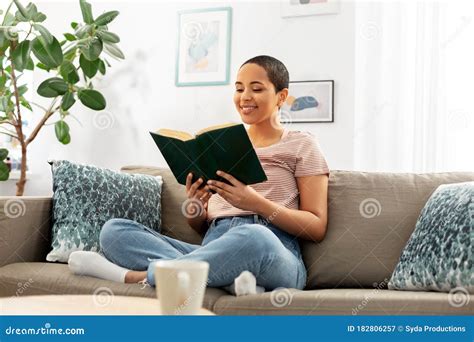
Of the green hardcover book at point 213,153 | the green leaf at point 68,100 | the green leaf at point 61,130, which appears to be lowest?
the green hardcover book at point 213,153

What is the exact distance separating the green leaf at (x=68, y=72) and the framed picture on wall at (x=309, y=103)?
1.03 meters

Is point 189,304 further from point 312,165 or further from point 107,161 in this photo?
point 107,161

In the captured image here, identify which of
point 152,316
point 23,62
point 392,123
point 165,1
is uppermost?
point 165,1

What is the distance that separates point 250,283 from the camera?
1750 millimetres

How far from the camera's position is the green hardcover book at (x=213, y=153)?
5.79 feet

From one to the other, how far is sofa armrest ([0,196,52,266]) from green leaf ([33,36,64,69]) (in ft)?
2.72

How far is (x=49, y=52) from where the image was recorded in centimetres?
286

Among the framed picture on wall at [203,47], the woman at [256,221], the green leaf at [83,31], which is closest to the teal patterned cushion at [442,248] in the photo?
the woman at [256,221]

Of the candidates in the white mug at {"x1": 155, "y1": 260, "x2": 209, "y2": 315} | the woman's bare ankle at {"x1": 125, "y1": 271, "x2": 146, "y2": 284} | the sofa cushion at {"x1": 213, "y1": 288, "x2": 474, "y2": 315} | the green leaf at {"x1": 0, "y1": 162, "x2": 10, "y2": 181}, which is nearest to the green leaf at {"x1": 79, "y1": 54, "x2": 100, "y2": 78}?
the green leaf at {"x1": 0, "y1": 162, "x2": 10, "y2": 181}

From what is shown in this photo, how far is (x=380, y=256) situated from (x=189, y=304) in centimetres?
129

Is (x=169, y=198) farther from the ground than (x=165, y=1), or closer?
closer

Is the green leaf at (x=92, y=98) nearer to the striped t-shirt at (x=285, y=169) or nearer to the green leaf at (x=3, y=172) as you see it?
the green leaf at (x=3, y=172)

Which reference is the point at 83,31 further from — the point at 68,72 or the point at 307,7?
the point at 307,7

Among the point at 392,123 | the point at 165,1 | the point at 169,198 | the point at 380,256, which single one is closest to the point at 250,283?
the point at 380,256
